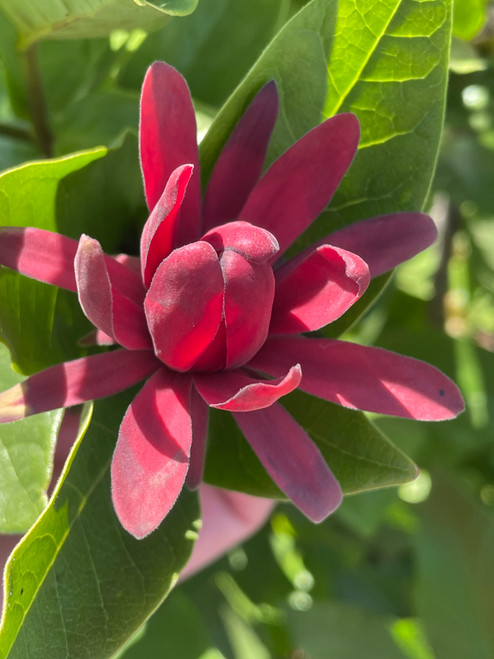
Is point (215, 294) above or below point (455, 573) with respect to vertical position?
above

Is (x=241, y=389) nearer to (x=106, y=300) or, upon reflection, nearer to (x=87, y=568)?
(x=106, y=300)

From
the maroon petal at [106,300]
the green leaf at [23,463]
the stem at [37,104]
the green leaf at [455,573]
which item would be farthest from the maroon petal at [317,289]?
the green leaf at [455,573]

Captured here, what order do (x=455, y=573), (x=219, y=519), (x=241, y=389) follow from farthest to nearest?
(x=455, y=573) < (x=219, y=519) < (x=241, y=389)

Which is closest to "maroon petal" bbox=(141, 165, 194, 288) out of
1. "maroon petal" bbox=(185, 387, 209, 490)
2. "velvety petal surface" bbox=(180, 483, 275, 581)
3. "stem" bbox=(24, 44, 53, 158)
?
"maroon petal" bbox=(185, 387, 209, 490)

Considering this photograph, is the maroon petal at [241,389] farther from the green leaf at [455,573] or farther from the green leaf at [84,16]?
the green leaf at [455,573]

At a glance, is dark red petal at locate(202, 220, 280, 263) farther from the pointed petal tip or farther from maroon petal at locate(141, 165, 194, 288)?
the pointed petal tip

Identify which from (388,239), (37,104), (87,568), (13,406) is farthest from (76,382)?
(37,104)
